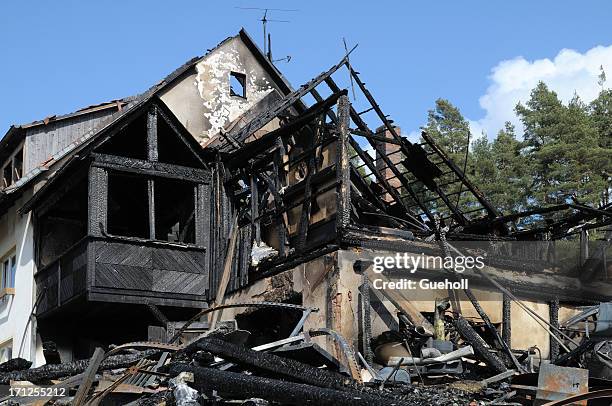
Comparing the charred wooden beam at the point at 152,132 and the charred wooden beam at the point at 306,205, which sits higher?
the charred wooden beam at the point at 152,132

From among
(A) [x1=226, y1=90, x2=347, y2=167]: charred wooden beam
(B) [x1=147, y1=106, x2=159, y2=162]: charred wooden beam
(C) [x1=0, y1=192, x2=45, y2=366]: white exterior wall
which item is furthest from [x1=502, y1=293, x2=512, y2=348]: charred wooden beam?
(C) [x1=0, y1=192, x2=45, y2=366]: white exterior wall

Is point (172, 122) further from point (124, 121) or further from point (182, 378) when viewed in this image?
point (182, 378)

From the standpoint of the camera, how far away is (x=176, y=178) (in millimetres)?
19219

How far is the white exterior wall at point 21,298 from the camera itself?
Answer: 21.2 m

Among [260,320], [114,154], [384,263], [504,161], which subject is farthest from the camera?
[504,161]

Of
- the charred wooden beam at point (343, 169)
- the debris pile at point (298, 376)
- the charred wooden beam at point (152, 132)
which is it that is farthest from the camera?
the charred wooden beam at point (152, 132)

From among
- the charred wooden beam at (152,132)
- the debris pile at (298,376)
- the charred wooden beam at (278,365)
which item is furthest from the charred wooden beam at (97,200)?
the charred wooden beam at (278,365)

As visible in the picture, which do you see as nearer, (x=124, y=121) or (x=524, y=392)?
(x=524, y=392)

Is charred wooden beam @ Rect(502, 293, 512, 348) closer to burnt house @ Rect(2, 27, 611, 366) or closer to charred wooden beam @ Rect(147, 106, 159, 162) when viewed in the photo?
burnt house @ Rect(2, 27, 611, 366)

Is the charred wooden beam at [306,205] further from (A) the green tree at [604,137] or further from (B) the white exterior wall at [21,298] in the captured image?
(A) the green tree at [604,137]

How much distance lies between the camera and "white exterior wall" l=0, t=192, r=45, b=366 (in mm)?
21156

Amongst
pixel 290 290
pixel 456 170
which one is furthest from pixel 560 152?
pixel 290 290

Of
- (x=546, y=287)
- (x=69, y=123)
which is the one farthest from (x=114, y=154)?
(x=546, y=287)

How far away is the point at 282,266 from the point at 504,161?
2690 cm
